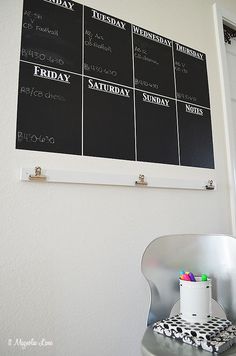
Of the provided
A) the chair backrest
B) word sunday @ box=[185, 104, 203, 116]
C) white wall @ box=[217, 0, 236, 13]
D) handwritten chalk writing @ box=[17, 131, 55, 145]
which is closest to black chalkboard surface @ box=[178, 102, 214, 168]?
word sunday @ box=[185, 104, 203, 116]

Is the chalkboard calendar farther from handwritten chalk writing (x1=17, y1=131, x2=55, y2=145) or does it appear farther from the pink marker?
the pink marker

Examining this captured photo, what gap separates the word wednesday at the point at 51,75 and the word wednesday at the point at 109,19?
37 centimetres

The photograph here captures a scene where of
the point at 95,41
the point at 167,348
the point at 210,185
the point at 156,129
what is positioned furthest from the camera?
the point at 210,185

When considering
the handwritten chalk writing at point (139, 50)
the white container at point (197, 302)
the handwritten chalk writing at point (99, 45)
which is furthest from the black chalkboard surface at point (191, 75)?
the white container at point (197, 302)

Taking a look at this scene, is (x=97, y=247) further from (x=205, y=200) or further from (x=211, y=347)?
(x=205, y=200)

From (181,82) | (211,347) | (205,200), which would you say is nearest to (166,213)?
(205,200)

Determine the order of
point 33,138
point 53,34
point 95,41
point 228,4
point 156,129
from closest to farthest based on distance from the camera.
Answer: point 33,138, point 53,34, point 95,41, point 156,129, point 228,4

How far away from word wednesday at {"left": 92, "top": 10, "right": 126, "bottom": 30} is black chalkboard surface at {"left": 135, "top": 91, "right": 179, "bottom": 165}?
1.17ft

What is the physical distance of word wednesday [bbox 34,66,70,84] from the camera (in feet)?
3.43

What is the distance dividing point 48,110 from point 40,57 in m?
0.23

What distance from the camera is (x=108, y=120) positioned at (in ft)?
3.86

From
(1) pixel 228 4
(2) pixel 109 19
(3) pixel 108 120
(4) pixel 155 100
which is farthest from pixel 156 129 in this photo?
(1) pixel 228 4

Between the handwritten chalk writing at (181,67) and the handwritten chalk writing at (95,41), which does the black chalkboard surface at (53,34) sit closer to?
the handwritten chalk writing at (95,41)

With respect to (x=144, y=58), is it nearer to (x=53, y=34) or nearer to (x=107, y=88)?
(x=107, y=88)
